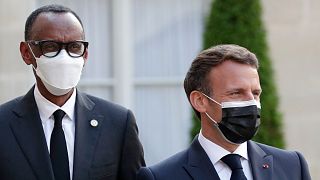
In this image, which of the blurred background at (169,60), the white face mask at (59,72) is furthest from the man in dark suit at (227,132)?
the blurred background at (169,60)

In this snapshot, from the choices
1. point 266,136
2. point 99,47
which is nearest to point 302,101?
point 266,136

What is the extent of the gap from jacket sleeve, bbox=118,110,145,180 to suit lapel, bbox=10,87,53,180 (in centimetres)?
38

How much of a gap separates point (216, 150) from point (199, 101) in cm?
24

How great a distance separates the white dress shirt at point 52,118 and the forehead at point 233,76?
794mm

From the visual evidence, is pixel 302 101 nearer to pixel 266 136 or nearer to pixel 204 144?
pixel 266 136

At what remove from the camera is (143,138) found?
795 cm

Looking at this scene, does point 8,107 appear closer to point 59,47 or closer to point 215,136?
point 59,47

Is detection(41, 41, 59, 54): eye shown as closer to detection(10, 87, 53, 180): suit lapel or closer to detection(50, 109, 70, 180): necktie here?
detection(10, 87, 53, 180): suit lapel

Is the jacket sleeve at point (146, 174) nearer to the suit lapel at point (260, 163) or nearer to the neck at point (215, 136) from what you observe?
the neck at point (215, 136)

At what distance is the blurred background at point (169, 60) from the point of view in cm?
775

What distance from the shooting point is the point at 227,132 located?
393 centimetres

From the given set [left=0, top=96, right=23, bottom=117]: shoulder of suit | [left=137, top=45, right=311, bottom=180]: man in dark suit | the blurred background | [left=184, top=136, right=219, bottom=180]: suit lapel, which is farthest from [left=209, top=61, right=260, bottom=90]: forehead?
the blurred background

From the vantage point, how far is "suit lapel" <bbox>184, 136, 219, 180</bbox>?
13.0ft

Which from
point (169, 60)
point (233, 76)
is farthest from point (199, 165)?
Result: point (169, 60)
